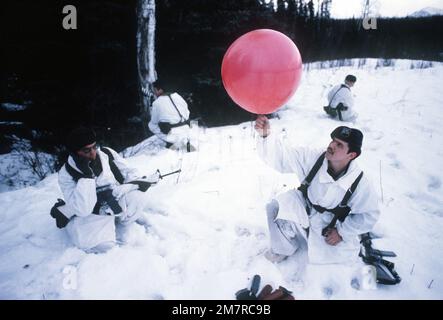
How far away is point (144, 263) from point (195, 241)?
1.93 ft

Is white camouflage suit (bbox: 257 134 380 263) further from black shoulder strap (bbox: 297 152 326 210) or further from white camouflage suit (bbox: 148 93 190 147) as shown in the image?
white camouflage suit (bbox: 148 93 190 147)

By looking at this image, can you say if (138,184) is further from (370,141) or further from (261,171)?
(370,141)

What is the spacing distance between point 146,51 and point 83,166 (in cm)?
486

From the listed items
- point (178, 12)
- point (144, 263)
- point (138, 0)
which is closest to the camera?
point (144, 263)

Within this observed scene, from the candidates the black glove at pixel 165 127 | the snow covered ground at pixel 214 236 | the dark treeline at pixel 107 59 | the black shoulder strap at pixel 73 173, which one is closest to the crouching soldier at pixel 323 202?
the snow covered ground at pixel 214 236

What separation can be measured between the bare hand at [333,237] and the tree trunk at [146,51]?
5.67 meters

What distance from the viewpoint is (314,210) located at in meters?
2.72

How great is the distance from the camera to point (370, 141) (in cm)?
568

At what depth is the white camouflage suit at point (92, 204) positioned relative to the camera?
8.79 feet

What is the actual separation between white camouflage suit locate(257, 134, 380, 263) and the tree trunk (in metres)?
5.09

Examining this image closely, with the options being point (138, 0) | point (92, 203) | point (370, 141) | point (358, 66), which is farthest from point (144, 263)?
point (358, 66)

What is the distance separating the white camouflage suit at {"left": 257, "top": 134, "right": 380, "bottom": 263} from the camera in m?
2.48

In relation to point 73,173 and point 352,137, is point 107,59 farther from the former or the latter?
point 352,137
